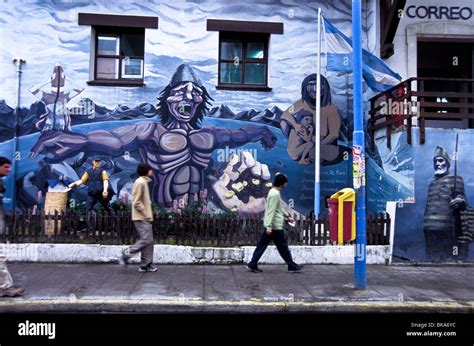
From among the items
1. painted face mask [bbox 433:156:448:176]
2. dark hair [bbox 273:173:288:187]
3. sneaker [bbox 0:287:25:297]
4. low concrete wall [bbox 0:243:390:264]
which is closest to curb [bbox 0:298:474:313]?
sneaker [bbox 0:287:25:297]

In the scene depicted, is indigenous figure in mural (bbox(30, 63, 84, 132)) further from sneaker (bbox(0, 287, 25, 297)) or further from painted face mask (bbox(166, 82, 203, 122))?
sneaker (bbox(0, 287, 25, 297))

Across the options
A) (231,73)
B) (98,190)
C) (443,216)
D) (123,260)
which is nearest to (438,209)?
(443,216)

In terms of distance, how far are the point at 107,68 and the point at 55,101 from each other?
164cm

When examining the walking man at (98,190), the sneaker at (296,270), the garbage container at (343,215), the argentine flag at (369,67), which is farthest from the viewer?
the argentine flag at (369,67)

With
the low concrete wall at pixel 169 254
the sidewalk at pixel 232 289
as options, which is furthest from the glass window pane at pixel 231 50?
the sidewalk at pixel 232 289

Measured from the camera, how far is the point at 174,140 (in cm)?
1227

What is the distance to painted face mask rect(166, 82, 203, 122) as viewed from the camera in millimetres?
12336

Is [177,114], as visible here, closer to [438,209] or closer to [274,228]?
[274,228]

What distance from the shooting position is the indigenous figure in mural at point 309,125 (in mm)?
12477

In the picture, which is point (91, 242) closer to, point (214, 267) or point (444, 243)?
point (214, 267)

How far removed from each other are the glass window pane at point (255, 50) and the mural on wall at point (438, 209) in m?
4.97

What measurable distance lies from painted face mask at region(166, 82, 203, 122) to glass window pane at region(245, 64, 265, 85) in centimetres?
144

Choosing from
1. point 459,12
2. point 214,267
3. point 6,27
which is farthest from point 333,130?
point 6,27

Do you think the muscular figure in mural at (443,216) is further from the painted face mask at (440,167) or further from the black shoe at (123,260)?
the black shoe at (123,260)
